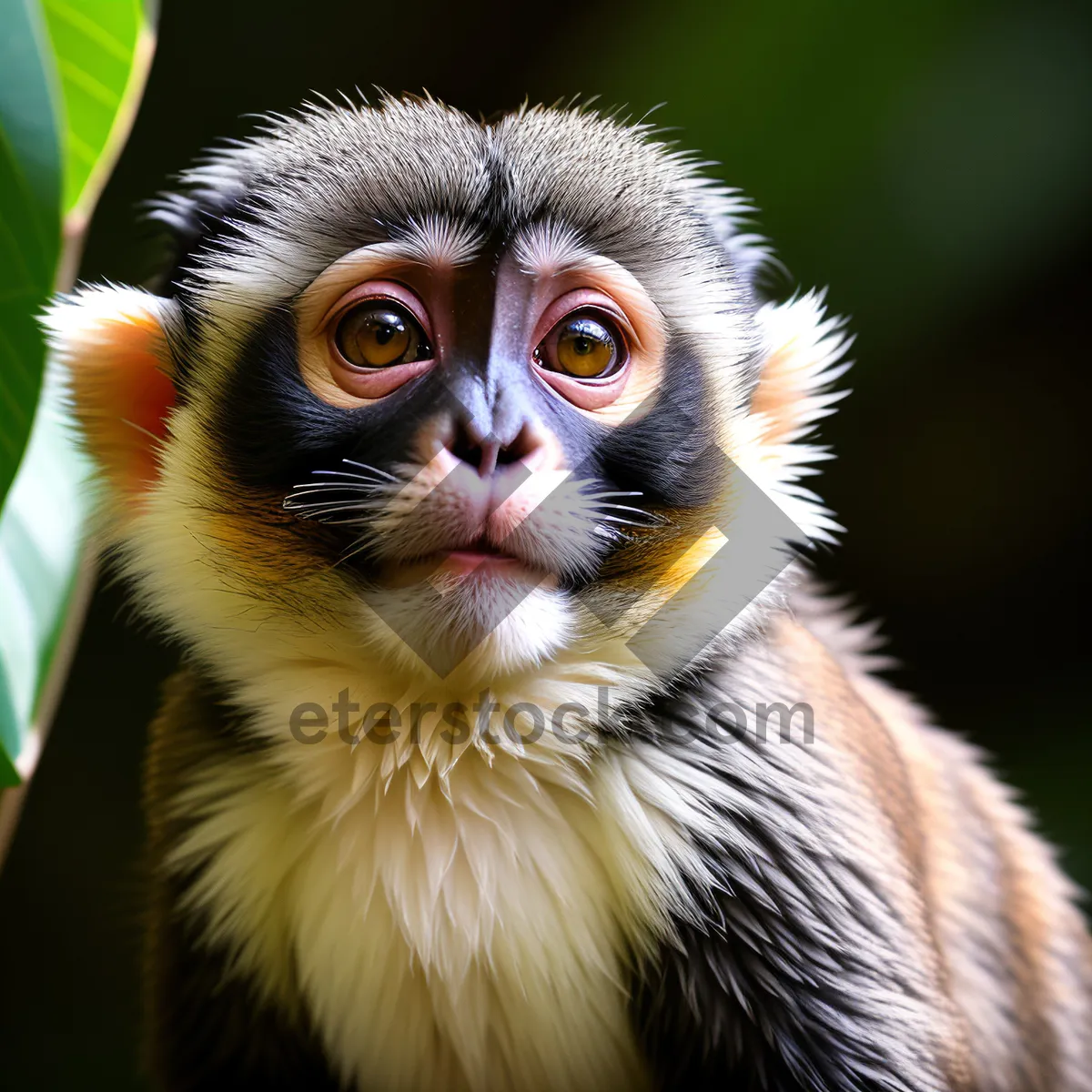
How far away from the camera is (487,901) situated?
1.23 m

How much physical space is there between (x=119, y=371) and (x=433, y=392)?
0.41 meters

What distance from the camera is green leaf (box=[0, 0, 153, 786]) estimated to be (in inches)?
40.1

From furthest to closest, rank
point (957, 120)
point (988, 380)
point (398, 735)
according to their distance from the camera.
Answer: point (988, 380)
point (957, 120)
point (398, 735)

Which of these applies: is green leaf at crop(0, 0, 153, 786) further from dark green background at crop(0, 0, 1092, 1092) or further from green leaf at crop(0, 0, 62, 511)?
dark green background at crop(0, 0, 1092, 1092)

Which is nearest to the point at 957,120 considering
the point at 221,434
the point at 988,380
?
the point at 988,380

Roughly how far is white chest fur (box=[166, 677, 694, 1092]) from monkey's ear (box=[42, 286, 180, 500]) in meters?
0.35

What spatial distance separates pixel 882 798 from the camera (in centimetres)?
141

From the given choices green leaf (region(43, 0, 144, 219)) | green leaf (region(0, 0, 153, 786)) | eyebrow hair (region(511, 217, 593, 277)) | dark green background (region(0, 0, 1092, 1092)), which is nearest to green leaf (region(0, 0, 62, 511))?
green leaf (region(0, 0, 153, 786))

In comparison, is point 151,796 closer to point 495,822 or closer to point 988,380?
point 495,822

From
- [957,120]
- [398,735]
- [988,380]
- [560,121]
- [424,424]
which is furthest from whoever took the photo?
[988,380]

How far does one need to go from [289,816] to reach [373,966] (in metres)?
0.18

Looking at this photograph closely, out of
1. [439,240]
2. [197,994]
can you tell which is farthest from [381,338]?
[197,994]

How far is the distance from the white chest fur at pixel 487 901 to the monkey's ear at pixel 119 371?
350mm

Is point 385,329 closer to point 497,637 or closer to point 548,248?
point 548,248
